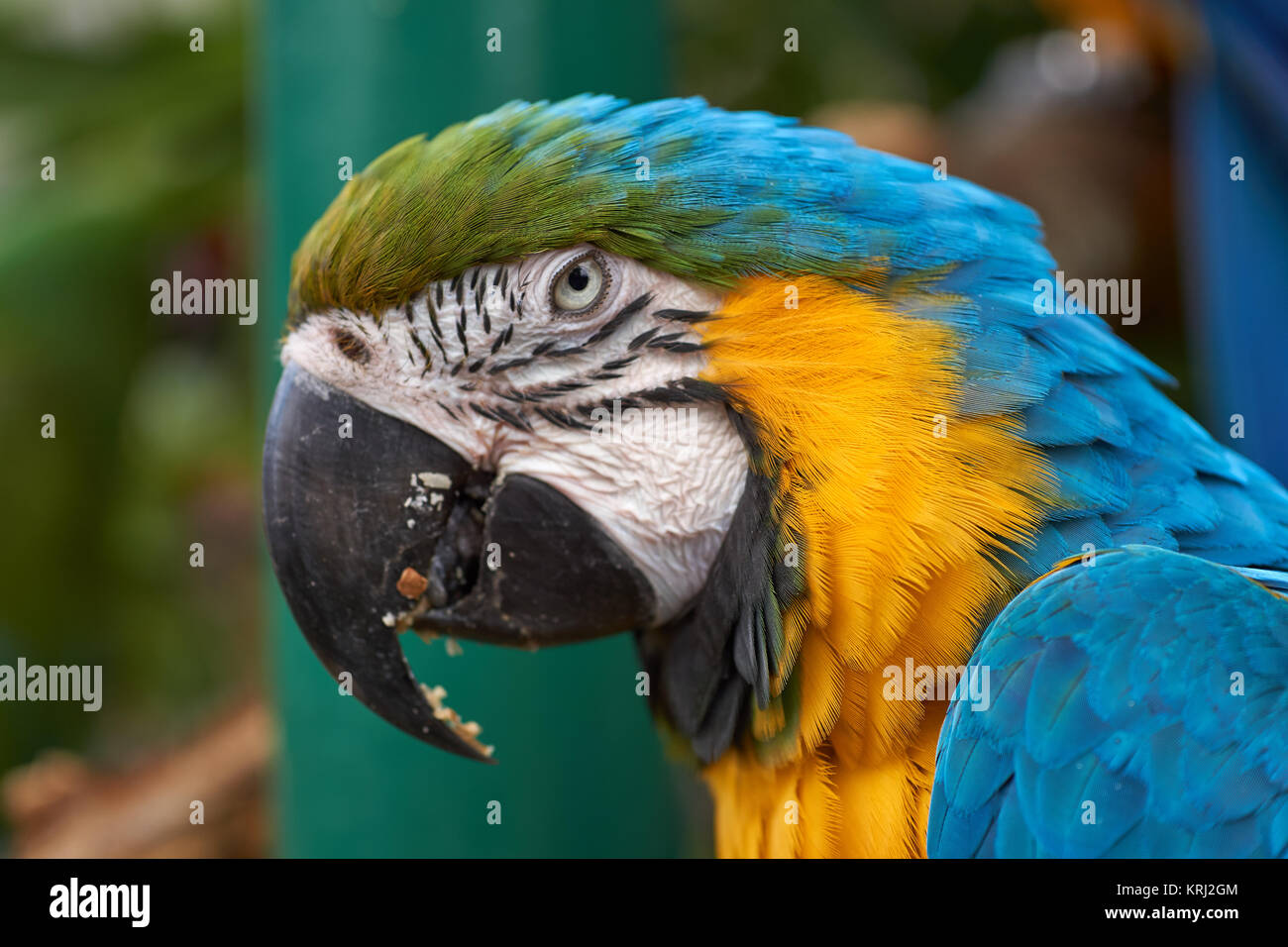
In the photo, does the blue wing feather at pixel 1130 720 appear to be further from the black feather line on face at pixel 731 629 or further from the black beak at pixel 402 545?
the black beak at pixel 402 545

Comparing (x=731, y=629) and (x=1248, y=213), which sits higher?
(x=1248, y=213)

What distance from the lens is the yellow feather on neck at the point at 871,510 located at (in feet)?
3.69

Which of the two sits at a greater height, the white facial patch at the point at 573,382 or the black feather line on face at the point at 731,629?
the white facial patch at the point at 573,382

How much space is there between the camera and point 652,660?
1.39 m

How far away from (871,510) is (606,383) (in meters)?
0.33

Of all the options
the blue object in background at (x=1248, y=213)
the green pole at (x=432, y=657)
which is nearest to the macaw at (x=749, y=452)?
the green pole at (x=432, y=657)

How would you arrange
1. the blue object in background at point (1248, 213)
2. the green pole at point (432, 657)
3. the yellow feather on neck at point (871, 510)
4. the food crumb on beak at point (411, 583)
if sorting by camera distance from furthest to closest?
the blue object in background at point (1248, 213) < the green pole at point (432, 657) < the food crumb on beak at point (411, 583) < the yellow feather on neck at point (871, 510)

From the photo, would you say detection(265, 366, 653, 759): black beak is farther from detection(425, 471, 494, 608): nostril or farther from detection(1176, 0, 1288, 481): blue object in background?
detection(1176, 0, 1288, 481): blue object in background

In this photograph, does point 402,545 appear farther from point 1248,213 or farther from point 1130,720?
point 1248,213

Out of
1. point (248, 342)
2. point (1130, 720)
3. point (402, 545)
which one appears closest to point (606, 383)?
point (402, 545)

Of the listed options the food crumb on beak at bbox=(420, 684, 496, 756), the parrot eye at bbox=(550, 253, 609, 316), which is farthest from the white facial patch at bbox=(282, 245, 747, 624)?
the food crumb on beak at bbox=(420, 684, 496, 756)

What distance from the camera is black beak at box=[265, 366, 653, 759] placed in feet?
4.00

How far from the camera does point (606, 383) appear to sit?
1.23 meters
